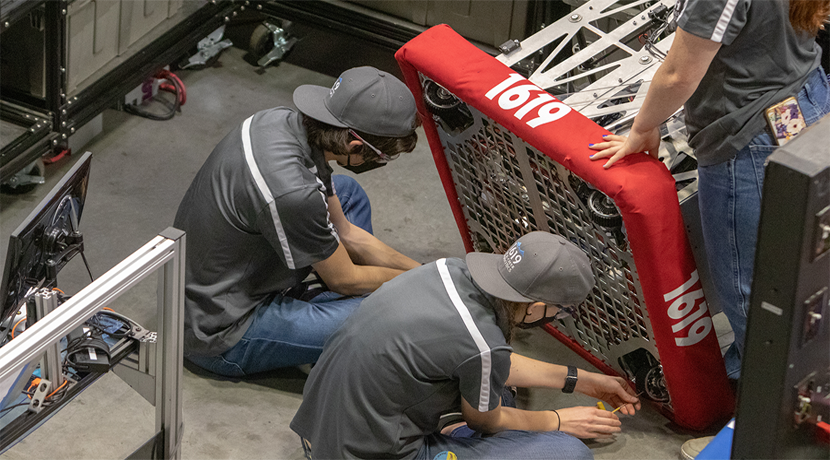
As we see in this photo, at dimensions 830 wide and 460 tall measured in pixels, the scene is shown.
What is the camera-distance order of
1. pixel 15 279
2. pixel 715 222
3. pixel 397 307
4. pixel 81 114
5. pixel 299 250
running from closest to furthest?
pixel 15 279
pixel 397 307
pixel 715 222
pixel 299 250
pixel 81 114

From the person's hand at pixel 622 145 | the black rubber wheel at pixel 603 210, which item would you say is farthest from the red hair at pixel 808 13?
the black rubber wheel at pixel 603 210

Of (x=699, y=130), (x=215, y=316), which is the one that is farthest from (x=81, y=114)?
(x=699, y=130)

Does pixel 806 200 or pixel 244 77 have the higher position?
pixel 806 200

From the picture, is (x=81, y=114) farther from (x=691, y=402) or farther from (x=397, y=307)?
(x=691, y=402)

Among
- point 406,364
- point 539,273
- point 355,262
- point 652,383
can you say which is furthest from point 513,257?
point 355,262

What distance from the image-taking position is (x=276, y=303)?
3.19 metres

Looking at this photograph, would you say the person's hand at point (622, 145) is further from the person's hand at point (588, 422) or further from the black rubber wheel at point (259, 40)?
the black rubber wheel at point (259, 40)

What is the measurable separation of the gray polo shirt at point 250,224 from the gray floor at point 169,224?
0.28 meters

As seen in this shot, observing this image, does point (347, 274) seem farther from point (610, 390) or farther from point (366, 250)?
point (610, 390)

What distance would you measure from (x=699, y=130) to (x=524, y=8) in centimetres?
220

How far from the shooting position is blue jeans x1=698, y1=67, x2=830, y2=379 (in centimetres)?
251

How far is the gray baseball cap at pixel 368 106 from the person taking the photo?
9.36 feet

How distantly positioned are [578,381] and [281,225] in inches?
43.0

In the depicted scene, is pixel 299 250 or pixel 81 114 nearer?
pixel 299 250
